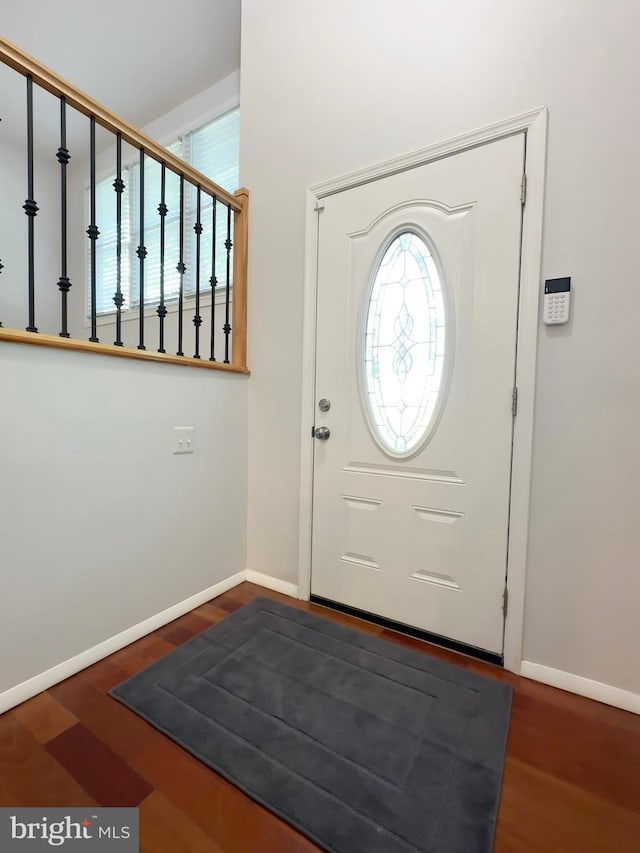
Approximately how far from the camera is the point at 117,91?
3.15 m

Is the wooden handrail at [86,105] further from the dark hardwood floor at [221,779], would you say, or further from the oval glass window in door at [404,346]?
the dark hardwood floor at [221,779]

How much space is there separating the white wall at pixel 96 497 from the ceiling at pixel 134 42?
2502 millimetres

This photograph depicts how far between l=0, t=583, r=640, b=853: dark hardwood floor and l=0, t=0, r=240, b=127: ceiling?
3.75 metres

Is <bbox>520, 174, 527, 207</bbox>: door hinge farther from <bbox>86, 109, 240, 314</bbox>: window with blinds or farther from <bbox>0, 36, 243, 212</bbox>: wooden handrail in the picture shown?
<bbox>86, 109, 240, 314</bbox>: window with blinds

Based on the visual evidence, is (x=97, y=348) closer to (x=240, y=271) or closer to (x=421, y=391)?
(x=240, y=271)

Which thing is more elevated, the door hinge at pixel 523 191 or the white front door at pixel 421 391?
the door hinge at pixel 523 191

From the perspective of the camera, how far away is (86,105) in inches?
54.5

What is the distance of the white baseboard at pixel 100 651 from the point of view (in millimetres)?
1239

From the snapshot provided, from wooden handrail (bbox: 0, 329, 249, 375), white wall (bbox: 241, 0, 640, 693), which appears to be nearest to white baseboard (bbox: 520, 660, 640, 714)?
white wall (bbox: 241, 0, 640, 693)

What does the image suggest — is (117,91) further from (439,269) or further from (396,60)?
(439,269)

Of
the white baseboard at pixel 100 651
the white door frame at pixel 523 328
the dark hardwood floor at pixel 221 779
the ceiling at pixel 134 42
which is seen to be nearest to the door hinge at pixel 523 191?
the white door frame at pixel 523 328

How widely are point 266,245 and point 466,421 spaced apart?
55.1 inches

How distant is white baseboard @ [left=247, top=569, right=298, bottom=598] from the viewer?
2.01 meters

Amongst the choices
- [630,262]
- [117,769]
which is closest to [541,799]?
[117,769]
